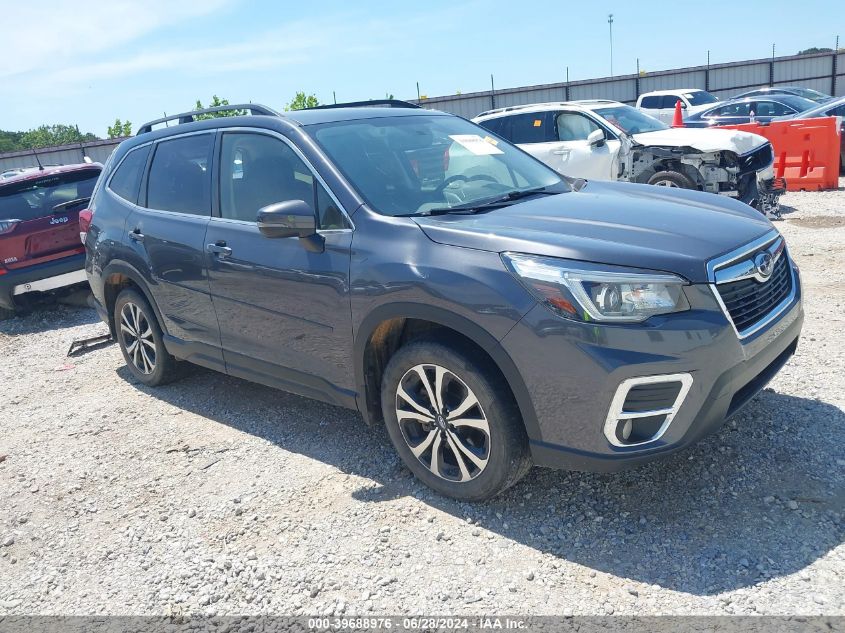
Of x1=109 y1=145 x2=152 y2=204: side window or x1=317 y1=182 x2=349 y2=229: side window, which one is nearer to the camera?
x1=317 y1=182 x2=349 y2=229: side window

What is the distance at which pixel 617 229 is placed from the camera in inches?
127

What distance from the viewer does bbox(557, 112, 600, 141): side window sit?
10461 millimetres

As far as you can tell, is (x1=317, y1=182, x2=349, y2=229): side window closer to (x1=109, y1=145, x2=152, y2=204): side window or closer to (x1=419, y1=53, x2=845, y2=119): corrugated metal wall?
(x1=109, y1=145, x2=152, y2=204): side window

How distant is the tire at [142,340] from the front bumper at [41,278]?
3.01 meters

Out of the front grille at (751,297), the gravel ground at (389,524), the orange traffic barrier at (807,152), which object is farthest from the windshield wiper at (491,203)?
the orange traffic barrier at (807,152)

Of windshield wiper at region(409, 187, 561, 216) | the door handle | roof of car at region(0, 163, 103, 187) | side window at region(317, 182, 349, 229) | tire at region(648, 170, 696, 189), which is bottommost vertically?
tire at region(648, 170, 696, 189)

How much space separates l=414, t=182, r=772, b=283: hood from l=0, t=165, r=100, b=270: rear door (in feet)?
20.4

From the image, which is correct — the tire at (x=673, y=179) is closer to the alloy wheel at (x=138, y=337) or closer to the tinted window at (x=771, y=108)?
the alloy wheel at (x=138, y=337)

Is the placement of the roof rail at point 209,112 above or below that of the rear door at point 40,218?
→ above

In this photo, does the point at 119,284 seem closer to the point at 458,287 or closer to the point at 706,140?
the point at 458,287

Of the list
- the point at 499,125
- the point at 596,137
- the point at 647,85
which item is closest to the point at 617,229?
the point at 596,137

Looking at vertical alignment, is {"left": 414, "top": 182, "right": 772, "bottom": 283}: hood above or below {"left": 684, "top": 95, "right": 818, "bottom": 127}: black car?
above

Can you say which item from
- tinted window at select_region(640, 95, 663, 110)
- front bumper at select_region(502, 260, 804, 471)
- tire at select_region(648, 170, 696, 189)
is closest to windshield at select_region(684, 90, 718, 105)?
tinted window at select_region(640, 95, 663, 110)

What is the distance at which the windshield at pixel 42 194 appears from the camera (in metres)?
8.21
